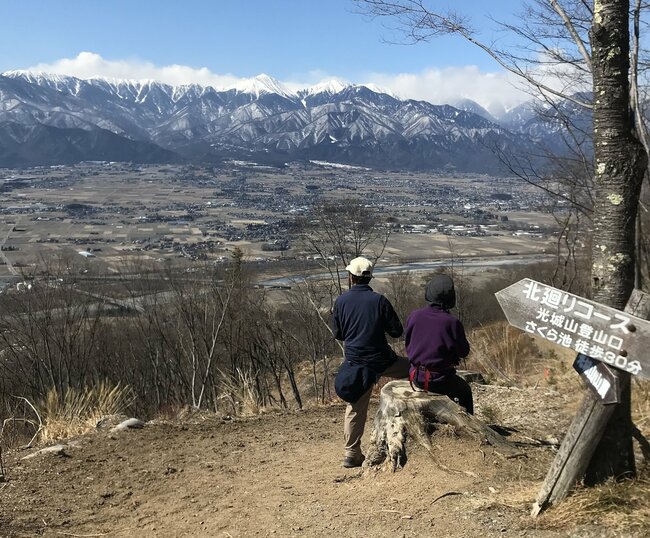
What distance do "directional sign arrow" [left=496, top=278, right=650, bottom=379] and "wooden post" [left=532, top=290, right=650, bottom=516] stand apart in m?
0.23

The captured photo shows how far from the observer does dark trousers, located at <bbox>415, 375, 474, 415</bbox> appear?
13.1 feet

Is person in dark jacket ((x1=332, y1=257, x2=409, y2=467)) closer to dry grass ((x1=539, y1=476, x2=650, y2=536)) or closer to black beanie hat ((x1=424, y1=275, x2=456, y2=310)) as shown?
black beanie hat ((x1=424, y1=275, x2=456, y2=310))

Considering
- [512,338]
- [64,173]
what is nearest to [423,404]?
[512,338]

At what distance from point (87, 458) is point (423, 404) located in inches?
112

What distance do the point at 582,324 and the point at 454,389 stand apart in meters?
1.62

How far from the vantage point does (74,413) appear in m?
5.82

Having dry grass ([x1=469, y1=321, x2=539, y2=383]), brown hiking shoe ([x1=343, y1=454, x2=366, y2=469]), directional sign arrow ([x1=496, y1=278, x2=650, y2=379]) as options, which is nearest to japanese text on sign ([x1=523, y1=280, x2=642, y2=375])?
directional sign arrow ([x1=496, y1=278, x2=650, y2=379])

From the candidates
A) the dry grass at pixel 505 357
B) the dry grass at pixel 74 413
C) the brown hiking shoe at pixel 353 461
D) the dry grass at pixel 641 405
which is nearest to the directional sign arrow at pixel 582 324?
the brown hiking shoe at pixel 353 461

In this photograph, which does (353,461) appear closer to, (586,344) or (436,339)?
(436,339)

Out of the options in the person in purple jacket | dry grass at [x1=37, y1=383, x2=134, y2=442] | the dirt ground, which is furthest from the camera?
dry grass at [x1=37, y1=383, x2=134, y2=442]

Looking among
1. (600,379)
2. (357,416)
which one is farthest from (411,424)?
(600,379)

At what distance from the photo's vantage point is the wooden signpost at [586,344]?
2.44 m

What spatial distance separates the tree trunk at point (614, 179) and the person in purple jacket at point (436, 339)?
3.37 feet

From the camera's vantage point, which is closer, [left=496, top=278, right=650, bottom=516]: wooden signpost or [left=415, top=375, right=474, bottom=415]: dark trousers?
[left=496, top=278, right=650, bottom=516]: wooden signpost
